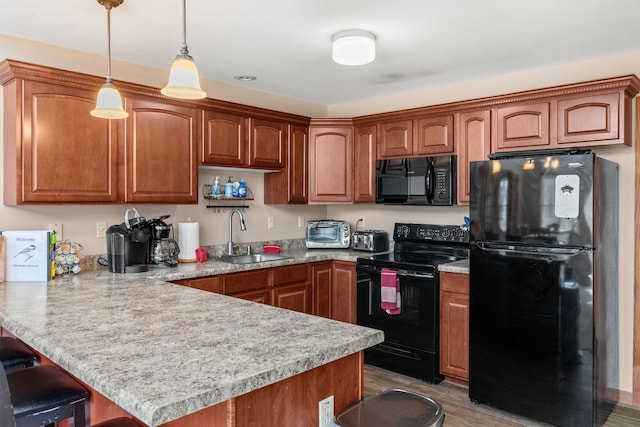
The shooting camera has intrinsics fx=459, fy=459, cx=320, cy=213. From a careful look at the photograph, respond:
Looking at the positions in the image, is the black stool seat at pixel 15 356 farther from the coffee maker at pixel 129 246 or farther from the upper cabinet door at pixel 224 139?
the upper cabinet door at pixel 224 139

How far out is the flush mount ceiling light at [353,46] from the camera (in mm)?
2748

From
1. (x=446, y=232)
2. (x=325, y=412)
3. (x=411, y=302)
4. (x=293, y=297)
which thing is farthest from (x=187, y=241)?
(x=325, y=412)

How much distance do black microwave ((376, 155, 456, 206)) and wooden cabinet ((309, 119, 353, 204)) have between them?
32 cm

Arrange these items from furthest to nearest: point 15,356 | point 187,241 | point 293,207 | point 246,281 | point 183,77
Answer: point 293,207, point 187,241, point 246,281, point 15,356, point 183,77

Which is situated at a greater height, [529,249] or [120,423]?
[529,249]

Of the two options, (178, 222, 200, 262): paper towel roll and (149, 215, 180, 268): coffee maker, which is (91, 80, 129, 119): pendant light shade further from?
(178, 222, 200, 262): paper towel roll

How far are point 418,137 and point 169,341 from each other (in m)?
2.90

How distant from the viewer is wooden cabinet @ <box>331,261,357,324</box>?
390cm

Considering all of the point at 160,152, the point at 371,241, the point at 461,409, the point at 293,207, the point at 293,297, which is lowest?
the point at 461,409

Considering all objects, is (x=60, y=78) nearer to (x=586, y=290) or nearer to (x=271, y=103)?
(x=271, y=103)

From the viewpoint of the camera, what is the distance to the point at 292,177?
164 inches

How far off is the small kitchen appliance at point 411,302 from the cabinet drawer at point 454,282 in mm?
48

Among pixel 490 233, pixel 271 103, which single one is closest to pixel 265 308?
pixel 490 233

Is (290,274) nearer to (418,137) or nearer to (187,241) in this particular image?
(187,241)
